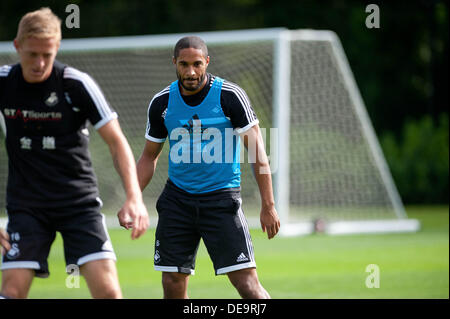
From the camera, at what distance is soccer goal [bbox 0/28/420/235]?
628 inches

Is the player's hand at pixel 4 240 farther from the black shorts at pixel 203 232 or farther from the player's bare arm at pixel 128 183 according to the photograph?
the black shorts at pixel 203 232

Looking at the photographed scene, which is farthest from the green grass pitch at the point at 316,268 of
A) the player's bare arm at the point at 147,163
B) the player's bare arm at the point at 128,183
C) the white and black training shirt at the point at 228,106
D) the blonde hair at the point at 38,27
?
the blonde hair at the point at 38,27

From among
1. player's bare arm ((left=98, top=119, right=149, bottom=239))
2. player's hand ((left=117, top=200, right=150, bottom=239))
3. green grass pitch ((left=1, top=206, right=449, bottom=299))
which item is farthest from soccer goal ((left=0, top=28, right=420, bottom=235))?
player's hand ((left=117, top=200, right=150, bottom=239))

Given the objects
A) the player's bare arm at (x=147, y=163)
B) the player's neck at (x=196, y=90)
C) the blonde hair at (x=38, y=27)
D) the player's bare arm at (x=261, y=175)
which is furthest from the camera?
the player's bare arm at (x=147, y=163)

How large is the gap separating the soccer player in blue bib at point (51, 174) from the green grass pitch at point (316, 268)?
136 inches

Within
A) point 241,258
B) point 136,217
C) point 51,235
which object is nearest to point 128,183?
point 136,217

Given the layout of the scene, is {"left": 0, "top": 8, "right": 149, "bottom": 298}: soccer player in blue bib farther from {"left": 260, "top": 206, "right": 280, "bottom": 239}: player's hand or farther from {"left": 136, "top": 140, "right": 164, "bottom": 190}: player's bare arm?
{"left": 260, "top": 206, "right": 280, "bottom": 239}: player's hand

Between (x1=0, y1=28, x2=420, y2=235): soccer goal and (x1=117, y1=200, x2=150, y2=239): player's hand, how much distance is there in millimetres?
10770

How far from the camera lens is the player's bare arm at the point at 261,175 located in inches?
217

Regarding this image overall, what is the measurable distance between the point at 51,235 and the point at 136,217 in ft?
3.46

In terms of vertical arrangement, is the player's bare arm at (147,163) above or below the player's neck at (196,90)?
below

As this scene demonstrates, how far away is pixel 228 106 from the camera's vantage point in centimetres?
558
